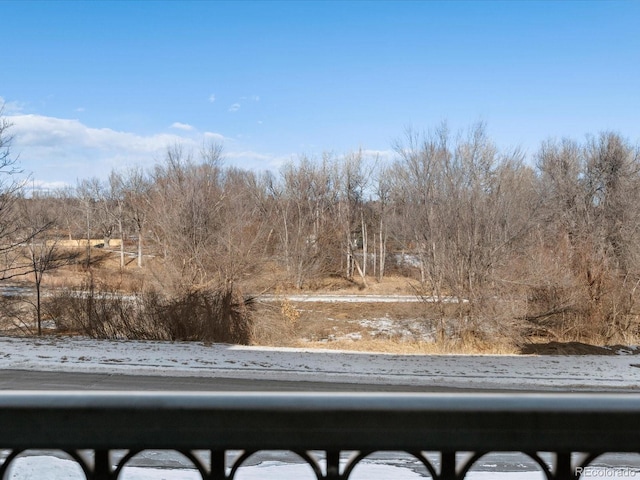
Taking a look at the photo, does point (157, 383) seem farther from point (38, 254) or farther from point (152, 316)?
point (38, 254)

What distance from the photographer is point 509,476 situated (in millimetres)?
3160

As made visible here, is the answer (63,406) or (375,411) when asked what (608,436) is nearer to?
(375,411)

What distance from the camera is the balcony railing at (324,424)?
49.2 inches

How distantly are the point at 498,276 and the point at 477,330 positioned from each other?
2.31m

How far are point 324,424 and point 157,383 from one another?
32.4 feet

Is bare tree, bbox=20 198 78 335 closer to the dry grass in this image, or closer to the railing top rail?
the dry grass

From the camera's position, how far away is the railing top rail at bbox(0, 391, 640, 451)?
49.2 inches

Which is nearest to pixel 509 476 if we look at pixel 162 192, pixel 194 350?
pixel 194 350

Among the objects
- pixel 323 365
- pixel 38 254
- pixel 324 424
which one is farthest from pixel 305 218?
pixel 324 424

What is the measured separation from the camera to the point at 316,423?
125 centimetres

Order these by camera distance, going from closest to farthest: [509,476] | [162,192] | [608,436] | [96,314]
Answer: [608,436] < [509,476] < [96,314] < [162,192]

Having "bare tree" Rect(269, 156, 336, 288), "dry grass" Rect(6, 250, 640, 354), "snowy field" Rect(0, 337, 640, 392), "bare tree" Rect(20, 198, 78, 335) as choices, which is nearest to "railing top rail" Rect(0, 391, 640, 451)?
"snowy field" Rect(0, 337, 640, 392)

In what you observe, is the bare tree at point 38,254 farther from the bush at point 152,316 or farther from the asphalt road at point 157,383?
the asphalt road at point 157,383

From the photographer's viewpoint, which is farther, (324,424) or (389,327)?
(389,327)
